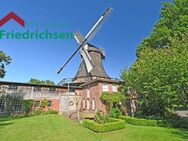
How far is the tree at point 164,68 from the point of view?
17.1m

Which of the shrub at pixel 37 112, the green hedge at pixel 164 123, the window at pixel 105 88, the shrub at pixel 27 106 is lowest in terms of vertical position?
the green hedge at pixel 164 123

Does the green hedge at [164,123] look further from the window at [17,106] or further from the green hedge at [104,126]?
the window at [17,106]

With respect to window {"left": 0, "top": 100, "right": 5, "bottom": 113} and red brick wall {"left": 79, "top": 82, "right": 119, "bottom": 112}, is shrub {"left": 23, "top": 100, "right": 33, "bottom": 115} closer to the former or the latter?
window {"left": 0, "top": 100, "right": 5, "bottom": 113}

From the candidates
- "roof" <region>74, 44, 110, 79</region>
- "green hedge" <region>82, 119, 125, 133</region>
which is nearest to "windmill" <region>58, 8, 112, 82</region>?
"roof" <region>74, 44, 110, 79</region>

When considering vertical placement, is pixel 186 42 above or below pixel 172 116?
above

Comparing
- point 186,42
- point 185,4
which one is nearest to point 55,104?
point 186,42

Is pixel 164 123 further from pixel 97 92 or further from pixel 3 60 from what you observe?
pixel 3 60

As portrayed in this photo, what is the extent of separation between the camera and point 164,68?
59.6 feet

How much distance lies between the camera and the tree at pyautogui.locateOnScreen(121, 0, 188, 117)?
17.1 m

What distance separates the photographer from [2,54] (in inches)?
1663

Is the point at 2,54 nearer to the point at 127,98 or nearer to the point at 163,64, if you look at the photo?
the point at 127,98

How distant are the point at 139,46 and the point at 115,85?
1035 centimetres

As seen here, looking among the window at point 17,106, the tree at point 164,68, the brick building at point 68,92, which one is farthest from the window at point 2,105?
the tree at point 164,68

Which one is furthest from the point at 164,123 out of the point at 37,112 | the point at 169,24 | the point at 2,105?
the point at 2,105
